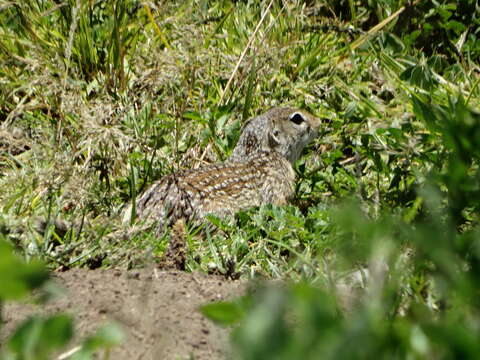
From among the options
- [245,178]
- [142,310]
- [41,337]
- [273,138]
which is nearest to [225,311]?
[41,337]

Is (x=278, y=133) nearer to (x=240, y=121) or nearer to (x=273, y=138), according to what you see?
(x=273, y=138)

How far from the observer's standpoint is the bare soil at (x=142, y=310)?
9.47 ft

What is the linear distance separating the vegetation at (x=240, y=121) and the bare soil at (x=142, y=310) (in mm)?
266

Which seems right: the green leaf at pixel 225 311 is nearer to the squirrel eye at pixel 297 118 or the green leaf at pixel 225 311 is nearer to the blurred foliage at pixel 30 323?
the blurred foliage at pixel 30 323

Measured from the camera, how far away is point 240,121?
20.3 ft

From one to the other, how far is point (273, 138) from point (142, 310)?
367 cm

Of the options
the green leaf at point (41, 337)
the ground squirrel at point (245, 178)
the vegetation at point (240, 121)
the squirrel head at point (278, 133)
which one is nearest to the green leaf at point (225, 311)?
the green leaf at point (41, 337)

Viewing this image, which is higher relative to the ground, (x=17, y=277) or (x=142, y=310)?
(x=17, y=277)

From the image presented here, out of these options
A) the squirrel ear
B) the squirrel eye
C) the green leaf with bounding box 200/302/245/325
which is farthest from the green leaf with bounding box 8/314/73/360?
the squirrel eye

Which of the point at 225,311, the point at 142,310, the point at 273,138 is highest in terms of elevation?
the point at 225,311

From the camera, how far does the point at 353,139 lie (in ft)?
19.2

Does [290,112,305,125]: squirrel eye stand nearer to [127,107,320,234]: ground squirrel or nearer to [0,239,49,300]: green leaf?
[127,107,320,234]: ground squirrel

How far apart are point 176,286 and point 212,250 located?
2.63 feet

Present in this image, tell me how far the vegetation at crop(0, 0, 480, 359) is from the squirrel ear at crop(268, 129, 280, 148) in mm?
260
